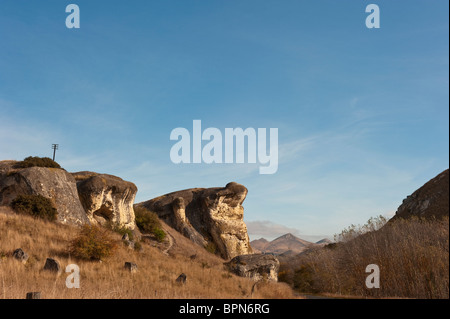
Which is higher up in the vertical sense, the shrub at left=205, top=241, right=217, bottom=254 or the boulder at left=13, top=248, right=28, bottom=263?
the shrub at left=205, top=241, right=217, bottom=254

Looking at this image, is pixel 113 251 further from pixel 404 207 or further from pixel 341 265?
pixel 404 207

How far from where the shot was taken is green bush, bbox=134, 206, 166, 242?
50.5 metres

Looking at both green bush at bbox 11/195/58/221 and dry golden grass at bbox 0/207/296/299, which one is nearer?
dry golden grass at bbox 0/207/296/299

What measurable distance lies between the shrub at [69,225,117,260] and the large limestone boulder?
9.58 metres

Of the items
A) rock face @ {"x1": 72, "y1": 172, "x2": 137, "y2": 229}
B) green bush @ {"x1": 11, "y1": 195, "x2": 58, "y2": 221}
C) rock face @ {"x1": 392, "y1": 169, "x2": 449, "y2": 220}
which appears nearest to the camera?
green bush @ {"x1": 11, "y1": 195, "x2": 58, "y2": 221}

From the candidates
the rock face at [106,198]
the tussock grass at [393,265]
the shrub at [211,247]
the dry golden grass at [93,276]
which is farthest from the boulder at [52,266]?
the shrub at [211,247]

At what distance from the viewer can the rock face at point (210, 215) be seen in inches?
2362

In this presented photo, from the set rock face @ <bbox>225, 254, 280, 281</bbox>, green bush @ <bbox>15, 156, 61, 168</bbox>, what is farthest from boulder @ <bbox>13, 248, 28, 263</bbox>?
green bush @ <bbox>15, 156, 61, 168</bbox>

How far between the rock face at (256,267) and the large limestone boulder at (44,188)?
15999 mm

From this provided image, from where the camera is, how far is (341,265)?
26234mm

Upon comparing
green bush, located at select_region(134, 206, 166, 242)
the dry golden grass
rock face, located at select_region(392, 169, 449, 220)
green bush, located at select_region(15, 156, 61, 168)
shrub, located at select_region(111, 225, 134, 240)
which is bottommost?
the dry golden grass

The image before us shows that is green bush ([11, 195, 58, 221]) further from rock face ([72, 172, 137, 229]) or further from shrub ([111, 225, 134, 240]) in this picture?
shrub ([111, 225, 134, 240])

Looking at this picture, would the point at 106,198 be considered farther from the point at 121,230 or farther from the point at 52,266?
the point at 52,266
